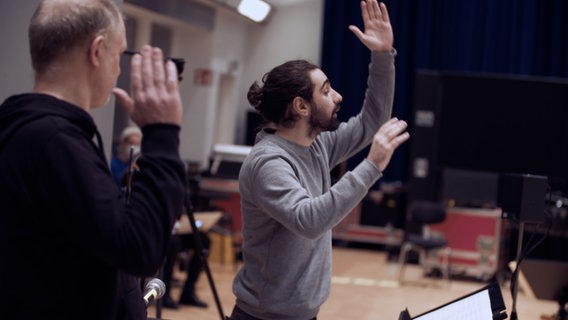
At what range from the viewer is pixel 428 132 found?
8.48 metres

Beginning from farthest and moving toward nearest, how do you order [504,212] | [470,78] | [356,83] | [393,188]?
[356,83]
[393,188]
[470,78]
[504,212]

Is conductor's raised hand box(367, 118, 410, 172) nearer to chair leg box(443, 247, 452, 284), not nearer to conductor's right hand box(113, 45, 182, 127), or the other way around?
conductor's right hand box(113, 45, 182, 127)

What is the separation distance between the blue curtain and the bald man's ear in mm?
8404

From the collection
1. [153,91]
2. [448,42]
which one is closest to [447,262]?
[448,42]

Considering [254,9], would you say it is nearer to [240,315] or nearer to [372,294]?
[372,294]

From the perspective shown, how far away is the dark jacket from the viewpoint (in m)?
1.14

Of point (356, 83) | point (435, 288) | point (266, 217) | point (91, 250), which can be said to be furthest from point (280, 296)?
point (356, 83)

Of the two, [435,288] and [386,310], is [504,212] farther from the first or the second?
[435,288]

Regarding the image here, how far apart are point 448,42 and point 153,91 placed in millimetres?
9107

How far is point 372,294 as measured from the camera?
676 cm

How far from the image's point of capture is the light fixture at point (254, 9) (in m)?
9.51

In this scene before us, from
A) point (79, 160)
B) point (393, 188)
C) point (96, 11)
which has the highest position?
point (96, 11)

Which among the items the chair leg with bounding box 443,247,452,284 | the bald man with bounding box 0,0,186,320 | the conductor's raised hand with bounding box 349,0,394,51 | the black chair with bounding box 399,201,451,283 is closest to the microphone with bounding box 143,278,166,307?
the bald man with bounding box 0,0,186,320

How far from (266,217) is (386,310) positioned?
14.3 ft
